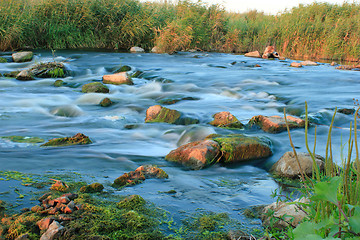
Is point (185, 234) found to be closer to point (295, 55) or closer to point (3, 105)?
point (3, 105)

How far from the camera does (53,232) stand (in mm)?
1868

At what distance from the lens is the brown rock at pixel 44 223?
191 cm

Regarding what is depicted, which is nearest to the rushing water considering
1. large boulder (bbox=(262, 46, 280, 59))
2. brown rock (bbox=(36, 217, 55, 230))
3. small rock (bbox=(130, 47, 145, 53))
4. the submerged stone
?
the submerged stone

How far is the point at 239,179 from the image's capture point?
327cm

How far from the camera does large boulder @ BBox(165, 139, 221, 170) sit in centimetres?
348

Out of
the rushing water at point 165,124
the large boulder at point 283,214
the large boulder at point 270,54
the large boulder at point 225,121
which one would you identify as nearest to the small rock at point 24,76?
the rushing water at point 165,124

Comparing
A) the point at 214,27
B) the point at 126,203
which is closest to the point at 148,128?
the point at 126,203

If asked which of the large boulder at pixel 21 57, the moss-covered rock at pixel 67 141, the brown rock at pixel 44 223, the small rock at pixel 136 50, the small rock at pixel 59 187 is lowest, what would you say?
the moss-covered rock at pixel 67 141

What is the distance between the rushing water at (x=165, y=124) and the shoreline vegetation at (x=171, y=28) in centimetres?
173

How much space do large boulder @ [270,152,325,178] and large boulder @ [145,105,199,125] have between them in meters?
2.18

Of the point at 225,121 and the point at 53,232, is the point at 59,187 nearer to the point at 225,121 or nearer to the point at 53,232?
the point at 53,232

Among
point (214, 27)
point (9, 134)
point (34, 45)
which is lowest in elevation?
point (9, 134)

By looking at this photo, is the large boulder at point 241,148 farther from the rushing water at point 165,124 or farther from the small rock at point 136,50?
the small rock at point 136,50

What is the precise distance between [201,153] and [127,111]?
10.1 feet
